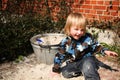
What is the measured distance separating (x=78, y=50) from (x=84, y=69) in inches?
12.4

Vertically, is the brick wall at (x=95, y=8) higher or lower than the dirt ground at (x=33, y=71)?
higher

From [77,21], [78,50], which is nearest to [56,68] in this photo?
[78,50]

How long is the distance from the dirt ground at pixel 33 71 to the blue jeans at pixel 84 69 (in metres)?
0.10

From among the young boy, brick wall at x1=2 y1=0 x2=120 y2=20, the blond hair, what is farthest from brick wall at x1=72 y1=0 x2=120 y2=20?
the blond hair

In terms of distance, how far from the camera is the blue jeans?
345 cm

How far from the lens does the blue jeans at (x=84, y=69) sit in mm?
3445

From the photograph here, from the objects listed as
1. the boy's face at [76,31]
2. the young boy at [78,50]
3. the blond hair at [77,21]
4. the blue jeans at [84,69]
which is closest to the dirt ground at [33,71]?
the blue jeans at [84,69]

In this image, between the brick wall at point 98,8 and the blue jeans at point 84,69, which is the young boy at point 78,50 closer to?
the blue jeans at point 84,69

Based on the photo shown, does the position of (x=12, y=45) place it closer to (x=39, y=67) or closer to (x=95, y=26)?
(x=39, y=67)

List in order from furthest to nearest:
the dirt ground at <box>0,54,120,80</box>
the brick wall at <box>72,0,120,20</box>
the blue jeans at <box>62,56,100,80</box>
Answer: the brick wall at <box>72,0,120,20</box>
the dirt ground at <box>0,54,120,80</box>
the blue jeans at <box>62,56,100,80</box>

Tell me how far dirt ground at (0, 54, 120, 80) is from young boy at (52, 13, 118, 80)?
0.22 m

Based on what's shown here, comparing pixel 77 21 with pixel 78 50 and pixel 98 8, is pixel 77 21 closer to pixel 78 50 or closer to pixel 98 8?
pixel 78 50

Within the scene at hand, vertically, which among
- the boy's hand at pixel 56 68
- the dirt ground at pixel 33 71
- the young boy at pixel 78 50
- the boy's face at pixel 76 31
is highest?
the boy's face at pixel 76 31

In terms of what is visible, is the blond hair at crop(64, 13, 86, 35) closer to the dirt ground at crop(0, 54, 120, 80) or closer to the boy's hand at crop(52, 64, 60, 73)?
the boy's hand at crop(52, 64, 60, 73)
